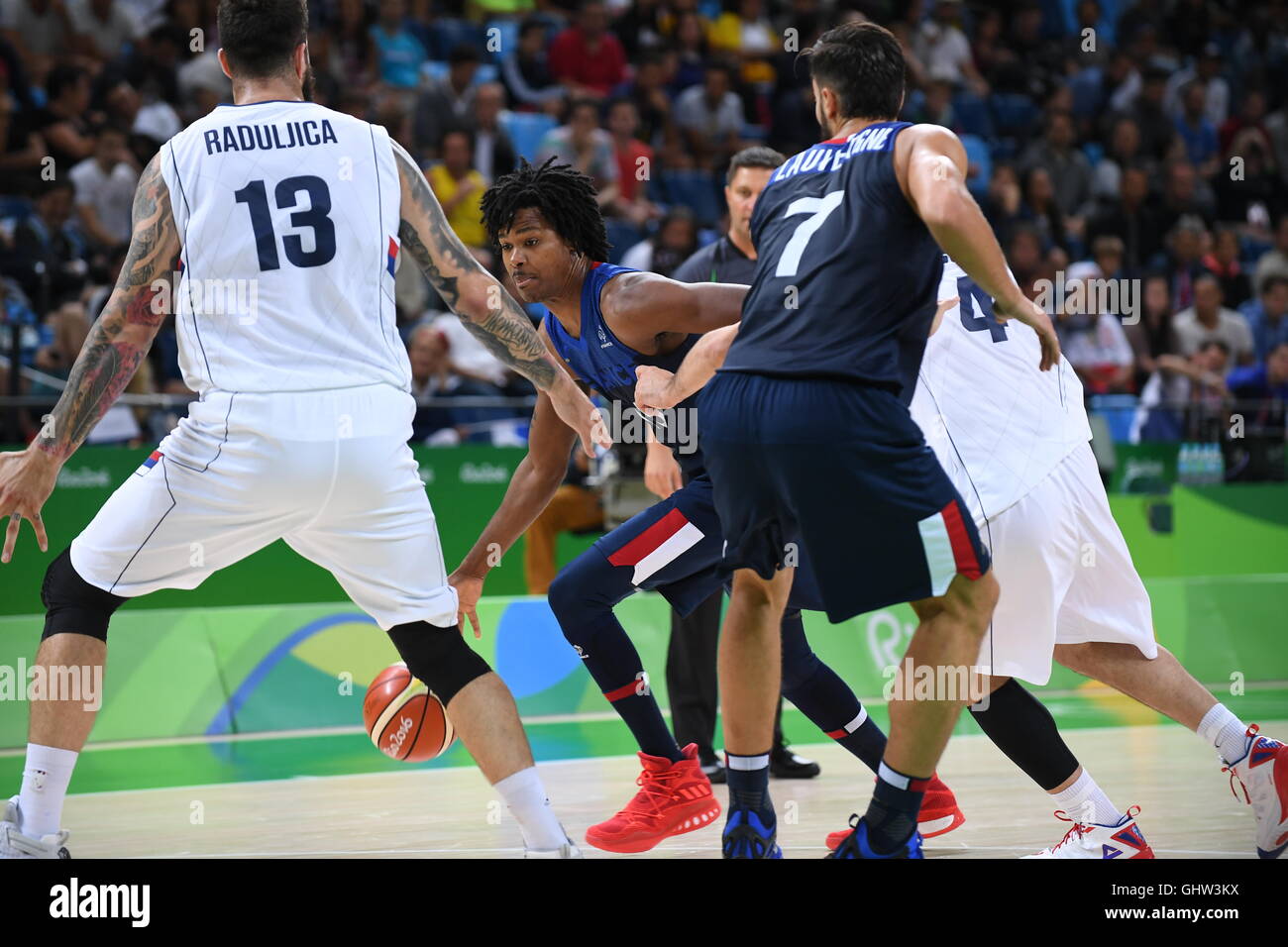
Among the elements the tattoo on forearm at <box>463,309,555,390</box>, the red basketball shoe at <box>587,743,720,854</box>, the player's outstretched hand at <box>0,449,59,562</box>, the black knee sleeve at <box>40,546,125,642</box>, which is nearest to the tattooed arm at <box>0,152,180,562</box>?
the player's outstretched hand at <box>0,449,59,562</box>

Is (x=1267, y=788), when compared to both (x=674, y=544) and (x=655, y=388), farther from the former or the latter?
(x=655, y=388)

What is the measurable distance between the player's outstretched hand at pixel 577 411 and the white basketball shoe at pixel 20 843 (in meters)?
1.68

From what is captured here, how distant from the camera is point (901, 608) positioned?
9.23 meters

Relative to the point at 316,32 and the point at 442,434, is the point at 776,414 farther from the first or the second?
the point at 316,32

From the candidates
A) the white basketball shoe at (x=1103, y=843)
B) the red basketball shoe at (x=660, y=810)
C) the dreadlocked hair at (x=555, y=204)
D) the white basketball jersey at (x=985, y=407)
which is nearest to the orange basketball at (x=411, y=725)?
the red basketball shoe at (x=660, y=810)

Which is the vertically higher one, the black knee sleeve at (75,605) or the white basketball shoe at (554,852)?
the black knee sleeve at (75,605)

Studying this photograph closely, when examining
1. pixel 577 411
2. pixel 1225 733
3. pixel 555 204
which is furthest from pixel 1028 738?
pixel 555 204

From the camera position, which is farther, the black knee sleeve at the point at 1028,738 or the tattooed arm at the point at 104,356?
the black knee sleeve at the point at 1028,738

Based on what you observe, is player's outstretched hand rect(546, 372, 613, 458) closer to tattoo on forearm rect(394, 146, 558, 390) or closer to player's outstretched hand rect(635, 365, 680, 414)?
tattoo on forearm rect(394, 146, 558, 390)

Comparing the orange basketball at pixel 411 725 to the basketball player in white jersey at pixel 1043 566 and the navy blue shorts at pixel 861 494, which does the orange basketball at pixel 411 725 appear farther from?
the navy blue shorts at pixel 861 494

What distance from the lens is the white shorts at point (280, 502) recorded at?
3775 millimetres

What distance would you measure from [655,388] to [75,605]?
63.8 inches

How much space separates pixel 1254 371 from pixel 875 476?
9395 millimetres
